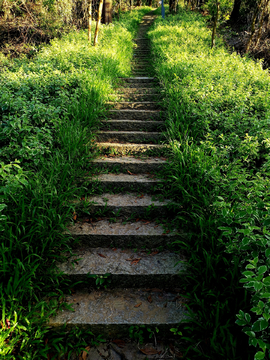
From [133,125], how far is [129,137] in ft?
1.22

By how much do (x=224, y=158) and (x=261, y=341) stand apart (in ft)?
7.13

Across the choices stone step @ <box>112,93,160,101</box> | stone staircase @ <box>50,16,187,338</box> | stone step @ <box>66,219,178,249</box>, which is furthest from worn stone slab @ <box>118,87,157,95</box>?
stone step @ <box>66,219,178,249</box>

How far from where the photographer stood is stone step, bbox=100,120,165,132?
14.0ft

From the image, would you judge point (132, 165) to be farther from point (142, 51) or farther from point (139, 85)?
point (142, 51)

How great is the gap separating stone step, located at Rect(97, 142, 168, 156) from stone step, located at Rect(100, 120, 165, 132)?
0.65m

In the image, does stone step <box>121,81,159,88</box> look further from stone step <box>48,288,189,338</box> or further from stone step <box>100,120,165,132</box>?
stone step <box>48,288,189,338</box>

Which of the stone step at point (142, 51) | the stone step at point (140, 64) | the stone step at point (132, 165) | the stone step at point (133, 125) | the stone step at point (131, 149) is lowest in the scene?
the stone step at point (132, 165)

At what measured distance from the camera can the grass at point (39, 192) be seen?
181 centimetres

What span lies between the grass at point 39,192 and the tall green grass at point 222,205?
0.94 metres

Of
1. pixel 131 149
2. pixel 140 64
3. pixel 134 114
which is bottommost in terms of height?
pixel 131 149

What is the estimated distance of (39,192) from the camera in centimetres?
246

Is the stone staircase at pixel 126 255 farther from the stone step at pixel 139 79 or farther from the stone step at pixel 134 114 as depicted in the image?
the stone step at pixel 139 79

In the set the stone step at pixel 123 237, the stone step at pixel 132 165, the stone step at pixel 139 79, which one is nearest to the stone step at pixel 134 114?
the stone step at pixel 132 165

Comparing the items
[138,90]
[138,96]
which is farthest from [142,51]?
[138,96]
